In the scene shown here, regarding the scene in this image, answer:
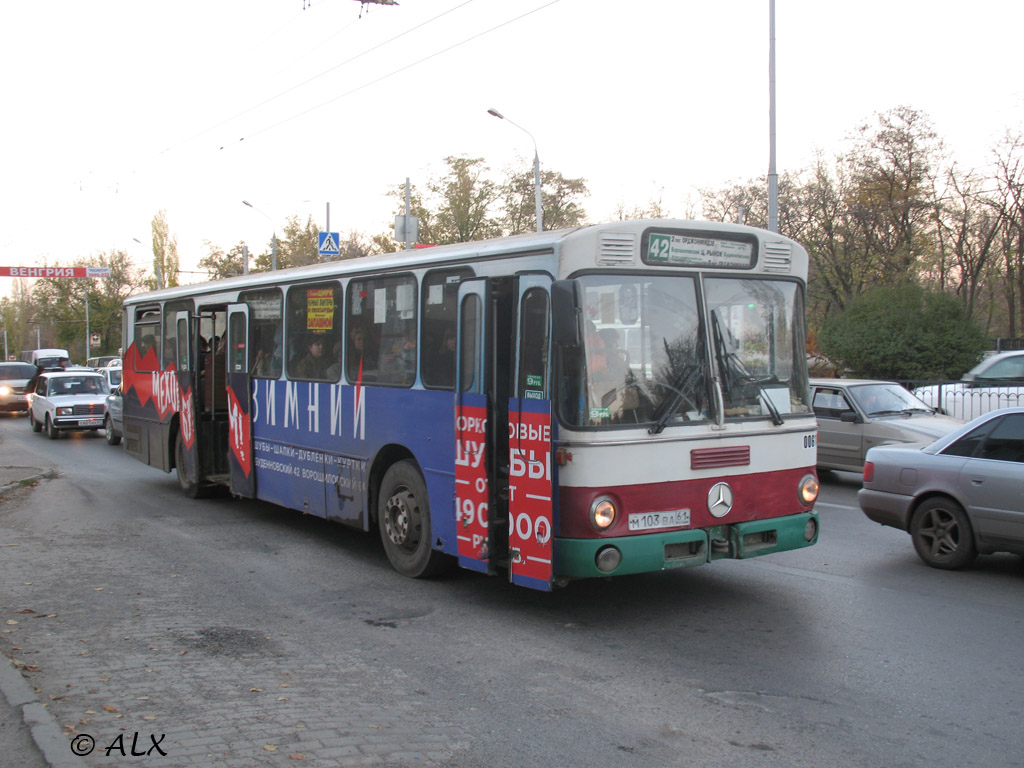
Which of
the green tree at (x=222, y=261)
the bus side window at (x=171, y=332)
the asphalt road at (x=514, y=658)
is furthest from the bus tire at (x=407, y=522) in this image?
the green tree at (x=222, y=261)

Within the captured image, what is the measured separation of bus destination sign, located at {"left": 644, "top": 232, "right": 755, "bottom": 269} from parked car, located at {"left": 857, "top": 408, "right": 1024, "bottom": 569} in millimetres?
2942

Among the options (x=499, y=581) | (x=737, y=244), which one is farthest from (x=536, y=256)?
(x=499, y=581)

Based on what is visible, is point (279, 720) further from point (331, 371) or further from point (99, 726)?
point (331, 371)

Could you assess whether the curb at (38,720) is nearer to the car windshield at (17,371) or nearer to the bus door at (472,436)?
the bus door at (472,436)

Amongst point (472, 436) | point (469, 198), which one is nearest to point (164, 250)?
point (469, 198)

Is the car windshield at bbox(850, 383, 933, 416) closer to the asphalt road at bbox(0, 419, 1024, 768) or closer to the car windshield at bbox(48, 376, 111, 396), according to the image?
the asphalt road at bbox(0, 419, 1024, 768)

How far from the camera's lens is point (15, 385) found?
34.4m

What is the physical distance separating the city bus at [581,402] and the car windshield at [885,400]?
6.93 metres

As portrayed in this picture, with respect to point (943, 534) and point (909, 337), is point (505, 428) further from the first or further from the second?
point (909, 337)

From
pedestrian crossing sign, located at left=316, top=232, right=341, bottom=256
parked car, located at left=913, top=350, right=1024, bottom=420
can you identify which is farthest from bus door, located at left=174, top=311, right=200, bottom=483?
pedestrian crossing sign, located at left=316, top=232, right=341, bottom=256

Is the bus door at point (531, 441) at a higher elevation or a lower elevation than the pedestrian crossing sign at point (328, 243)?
lower

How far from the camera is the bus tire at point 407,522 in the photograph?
8.02m

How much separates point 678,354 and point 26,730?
4652mm

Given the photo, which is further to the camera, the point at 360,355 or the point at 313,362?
the point at 313,362
